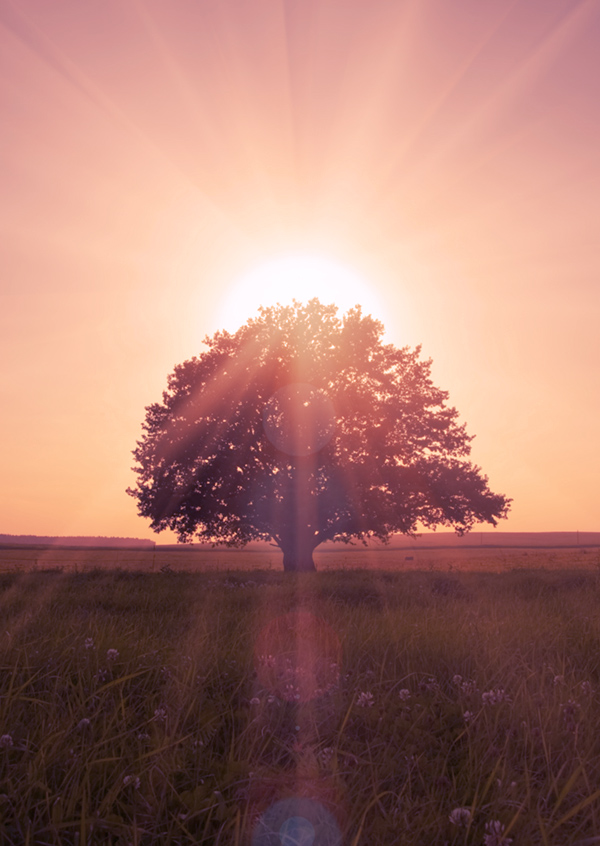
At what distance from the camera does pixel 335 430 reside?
2647 cm

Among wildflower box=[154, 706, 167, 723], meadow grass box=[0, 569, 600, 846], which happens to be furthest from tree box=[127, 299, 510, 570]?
wildflower box=[154, 706, 167, 723]

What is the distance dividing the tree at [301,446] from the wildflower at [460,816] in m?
22.4

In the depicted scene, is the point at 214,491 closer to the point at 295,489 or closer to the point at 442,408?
the point at 295,489

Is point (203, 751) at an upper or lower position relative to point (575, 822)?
upper

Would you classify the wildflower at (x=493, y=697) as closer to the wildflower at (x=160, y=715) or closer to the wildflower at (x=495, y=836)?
the wildflower at (x=495, y=836)

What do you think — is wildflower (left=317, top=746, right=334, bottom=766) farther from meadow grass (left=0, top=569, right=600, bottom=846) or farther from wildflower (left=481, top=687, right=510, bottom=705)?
wildflower (left=481, top=687, right=510, bottom=705)

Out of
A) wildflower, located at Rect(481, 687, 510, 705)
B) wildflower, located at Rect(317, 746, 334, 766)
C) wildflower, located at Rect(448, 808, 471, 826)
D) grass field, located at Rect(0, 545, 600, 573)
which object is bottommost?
wildflower, located at Rect(448, 808, 471, 826)

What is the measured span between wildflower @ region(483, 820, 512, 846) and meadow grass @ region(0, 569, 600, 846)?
1cm

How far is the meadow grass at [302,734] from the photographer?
292 cm

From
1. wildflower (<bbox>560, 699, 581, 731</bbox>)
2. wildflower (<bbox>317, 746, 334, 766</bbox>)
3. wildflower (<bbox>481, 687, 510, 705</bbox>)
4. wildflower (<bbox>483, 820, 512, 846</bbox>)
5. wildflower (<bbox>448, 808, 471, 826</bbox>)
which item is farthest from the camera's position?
wildflower (<bbox>481, 687, 510, 705</bbox>)

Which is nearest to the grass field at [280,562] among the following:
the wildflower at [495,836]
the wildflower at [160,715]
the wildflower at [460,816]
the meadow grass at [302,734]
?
the meadow grass at [302,734]

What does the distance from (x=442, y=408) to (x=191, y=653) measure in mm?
23725

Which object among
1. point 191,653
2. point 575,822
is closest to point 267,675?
point 191,653

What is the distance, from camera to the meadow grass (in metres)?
2.92
